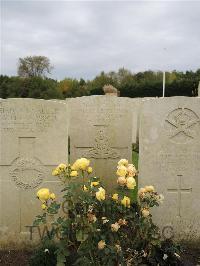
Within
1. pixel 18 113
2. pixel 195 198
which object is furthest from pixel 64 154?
pixel 195 198

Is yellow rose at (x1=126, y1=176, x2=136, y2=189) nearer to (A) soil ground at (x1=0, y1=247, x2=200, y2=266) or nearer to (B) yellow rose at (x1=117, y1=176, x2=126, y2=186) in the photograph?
(B) yellow rose at (x1=117, y1=176, x2=126, y2=186)

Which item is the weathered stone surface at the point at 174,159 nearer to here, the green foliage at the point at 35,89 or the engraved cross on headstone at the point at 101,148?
the engraved cross on headstone at the point at 101,148

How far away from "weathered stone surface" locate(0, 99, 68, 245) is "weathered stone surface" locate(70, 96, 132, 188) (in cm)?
107

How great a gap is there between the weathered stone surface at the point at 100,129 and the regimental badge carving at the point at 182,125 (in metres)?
1.12

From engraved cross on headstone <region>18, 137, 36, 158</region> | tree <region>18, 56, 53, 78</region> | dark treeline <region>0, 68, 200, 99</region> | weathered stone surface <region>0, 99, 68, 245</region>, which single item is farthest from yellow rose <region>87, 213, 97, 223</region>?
tree <region>18, 56, 53, 78</region>

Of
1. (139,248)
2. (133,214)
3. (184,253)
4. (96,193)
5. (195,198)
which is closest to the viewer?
(96,193)

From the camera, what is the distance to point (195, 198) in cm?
472

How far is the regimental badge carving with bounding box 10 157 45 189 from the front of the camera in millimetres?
4488

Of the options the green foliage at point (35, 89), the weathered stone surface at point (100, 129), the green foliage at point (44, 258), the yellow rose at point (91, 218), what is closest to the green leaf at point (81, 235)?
the yellow rose at point (91, 218)

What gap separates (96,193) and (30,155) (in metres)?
1.67

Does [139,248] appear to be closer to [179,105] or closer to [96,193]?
[96,193]

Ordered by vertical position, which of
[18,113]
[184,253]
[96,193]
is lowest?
[184,253]

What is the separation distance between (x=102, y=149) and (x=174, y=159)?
132 cm

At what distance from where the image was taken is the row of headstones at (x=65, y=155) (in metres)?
4.44
